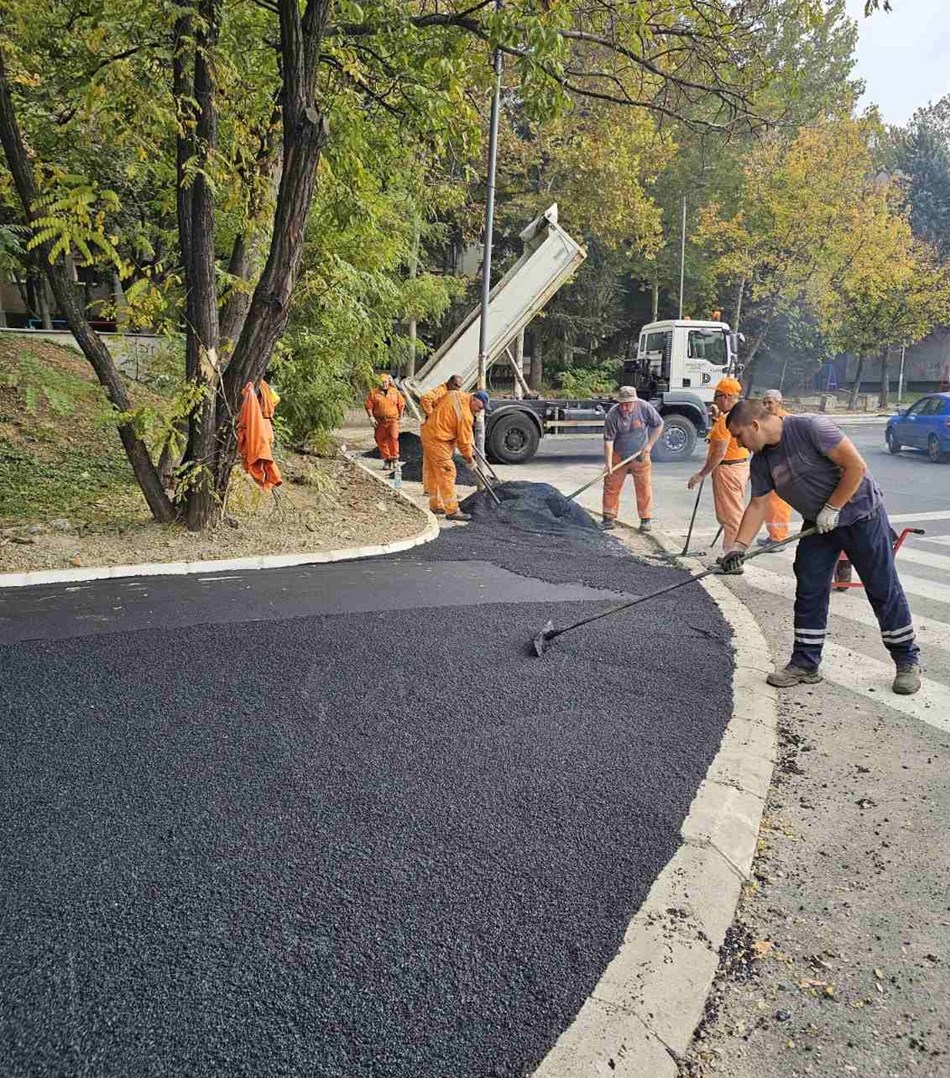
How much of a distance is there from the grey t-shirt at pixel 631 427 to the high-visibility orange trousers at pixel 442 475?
5.93 ft

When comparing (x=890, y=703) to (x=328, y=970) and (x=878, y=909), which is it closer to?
(x=878, y=909)

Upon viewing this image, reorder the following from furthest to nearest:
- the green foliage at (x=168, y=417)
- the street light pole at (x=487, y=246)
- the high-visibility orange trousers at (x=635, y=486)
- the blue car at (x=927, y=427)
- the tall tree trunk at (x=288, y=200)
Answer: the blue car at (x=927, y=427)
the street light pole at (x=487, y=246)
the high-visibility orange trousers at (x=635, y=486)
the green foliage at (x=168, y=417)
the tall tree trunk at (x=288, y=200)

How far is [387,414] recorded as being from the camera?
38.3 feet

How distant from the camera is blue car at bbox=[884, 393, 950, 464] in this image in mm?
13852

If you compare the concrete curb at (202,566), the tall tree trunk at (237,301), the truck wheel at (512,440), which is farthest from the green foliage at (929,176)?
the concrete curb at (202,566)

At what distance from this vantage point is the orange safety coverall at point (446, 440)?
8.70 metres

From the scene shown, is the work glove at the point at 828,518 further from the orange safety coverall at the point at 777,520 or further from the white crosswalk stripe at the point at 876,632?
the orange safety coverall at the point at 777,520

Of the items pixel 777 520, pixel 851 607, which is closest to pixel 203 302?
pixel 777 520

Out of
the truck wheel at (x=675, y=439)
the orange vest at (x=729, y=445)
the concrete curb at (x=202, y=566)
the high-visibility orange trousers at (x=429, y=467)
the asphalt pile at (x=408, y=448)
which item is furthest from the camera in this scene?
the truck wheel at (x=675, y=439)

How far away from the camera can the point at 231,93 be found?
632cm

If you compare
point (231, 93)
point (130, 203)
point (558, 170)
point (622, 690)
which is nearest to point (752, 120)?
point (231, 93)

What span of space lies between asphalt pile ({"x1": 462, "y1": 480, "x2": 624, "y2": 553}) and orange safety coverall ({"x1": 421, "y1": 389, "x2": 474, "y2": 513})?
331mm

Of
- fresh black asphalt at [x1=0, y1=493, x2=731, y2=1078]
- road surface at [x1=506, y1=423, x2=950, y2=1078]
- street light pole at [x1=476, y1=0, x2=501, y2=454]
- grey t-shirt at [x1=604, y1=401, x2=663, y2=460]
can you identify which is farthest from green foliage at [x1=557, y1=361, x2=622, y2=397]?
fresh black asphalt at [x1=0, y1=493, x2=731, y2=1078]

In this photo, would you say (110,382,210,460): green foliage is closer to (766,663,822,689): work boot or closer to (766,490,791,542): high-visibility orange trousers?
(766,663,822,689): work boot
